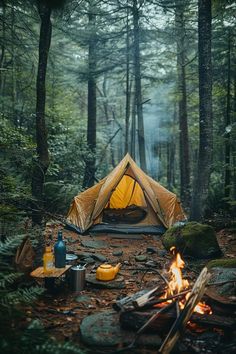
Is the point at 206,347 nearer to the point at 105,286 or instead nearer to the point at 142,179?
the point at 105,286

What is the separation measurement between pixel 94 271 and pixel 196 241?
2.20 meters

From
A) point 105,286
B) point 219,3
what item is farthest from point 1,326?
point 219,3

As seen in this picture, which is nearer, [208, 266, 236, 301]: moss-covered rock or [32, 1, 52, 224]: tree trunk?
[208, 266, 236, 301]: moss-covered rock

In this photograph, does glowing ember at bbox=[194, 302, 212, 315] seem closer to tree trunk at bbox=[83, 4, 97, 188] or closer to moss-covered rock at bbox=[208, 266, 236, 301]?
moss-covered rock at bbox=[208, 266, 236, 301]

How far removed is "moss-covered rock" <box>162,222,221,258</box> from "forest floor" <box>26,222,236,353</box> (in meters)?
0.22

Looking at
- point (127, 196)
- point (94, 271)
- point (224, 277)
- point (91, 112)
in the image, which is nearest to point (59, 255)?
point (94, 271)

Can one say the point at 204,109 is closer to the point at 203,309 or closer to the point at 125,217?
the point at 125,217

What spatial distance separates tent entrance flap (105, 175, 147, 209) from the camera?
12.1m

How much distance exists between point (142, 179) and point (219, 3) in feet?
17.6

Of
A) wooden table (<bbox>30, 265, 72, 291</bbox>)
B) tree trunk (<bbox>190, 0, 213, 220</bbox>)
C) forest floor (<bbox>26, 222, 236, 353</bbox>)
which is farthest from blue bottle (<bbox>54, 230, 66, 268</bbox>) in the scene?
tree trunk (<bbox>190, 0, 213, 220</bbox>)

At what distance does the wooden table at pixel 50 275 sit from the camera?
13.8 ft

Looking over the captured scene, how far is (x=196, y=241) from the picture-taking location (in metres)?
6.47

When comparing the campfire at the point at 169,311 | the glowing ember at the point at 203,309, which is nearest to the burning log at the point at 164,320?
the campfire at the point at 169,311

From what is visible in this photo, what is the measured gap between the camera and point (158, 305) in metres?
3.57
